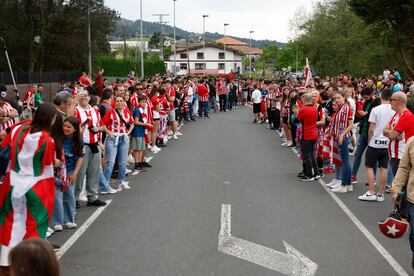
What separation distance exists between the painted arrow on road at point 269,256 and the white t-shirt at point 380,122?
127 inches

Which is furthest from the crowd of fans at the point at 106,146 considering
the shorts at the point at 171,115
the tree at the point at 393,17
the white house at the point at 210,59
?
the white house at the point at 210,59

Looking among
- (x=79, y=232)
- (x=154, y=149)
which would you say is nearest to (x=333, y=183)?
(x=79, y=232)

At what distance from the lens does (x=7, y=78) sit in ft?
110

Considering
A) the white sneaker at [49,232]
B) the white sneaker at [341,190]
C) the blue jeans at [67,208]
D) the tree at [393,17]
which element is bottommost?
the white sneaker at [341,190]

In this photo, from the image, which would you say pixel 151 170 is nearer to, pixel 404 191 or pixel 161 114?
pixel 161 114

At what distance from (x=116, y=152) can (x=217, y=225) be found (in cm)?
318

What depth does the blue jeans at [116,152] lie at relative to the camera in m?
11.2

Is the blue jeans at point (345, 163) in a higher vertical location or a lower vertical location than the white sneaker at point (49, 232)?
higher

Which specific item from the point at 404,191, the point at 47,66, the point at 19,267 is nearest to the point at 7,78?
the point at 47,66

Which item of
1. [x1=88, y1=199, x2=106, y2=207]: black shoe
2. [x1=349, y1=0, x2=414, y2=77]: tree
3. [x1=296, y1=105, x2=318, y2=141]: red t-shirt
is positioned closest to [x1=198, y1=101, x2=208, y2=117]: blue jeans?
[x1=349, y1=0, x2=414, y2=77]: tree

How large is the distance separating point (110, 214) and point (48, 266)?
6.72m

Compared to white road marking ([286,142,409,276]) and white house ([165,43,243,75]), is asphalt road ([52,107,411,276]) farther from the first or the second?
white house ([165,43,243,75])

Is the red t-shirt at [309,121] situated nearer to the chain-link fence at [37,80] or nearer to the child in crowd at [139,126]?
the child in crowd at [139,126]

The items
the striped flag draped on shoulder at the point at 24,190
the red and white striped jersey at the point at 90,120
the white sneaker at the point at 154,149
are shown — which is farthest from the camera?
the white sneaker at the point at 154,149
